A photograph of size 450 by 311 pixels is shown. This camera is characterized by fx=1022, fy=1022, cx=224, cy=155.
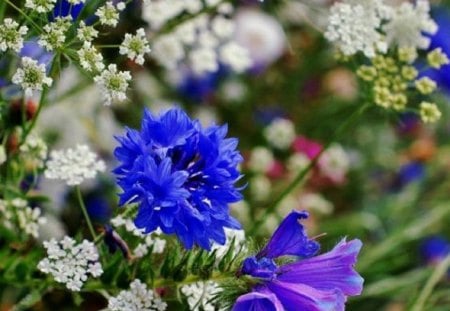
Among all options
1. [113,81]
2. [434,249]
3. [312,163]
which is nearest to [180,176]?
[113,81]

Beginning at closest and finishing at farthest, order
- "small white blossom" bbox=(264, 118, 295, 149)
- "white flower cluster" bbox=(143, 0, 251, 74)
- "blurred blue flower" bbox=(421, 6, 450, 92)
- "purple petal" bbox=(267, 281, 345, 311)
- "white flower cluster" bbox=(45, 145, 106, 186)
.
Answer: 1. "purple petal" bbox=(267, 281, 345, 311)
2. "white flower cluster" bbox=(45, 145, 106, 186)
3. "white flower cluster" bbox=(143, 0, 251, 74)
4. "blurred blue flower" bbox=(421, 6, 450, 92)
5. "small white blossom" bbox=(264, 118, 295, 149)

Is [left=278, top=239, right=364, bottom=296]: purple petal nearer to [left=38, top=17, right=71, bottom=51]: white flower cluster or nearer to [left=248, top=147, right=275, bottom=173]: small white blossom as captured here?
[left=38, top=17, right=71, bottom=51]: white flower cluster

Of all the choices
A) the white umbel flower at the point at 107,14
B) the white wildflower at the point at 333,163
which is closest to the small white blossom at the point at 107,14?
the white umbel flower at the point at 107,14

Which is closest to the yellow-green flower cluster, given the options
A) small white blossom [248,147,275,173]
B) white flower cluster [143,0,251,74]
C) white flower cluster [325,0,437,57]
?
white flower cluster [325,0,437,57]

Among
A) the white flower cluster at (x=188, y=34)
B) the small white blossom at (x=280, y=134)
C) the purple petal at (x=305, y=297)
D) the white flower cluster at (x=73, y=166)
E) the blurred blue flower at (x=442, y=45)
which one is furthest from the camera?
the small white blossom at (x=280, y=134)

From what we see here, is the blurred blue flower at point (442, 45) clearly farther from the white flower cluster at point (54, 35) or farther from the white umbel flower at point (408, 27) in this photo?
the white flower cluster at point (54, 35)

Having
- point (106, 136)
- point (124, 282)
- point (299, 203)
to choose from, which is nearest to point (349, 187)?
point (299, 203)
